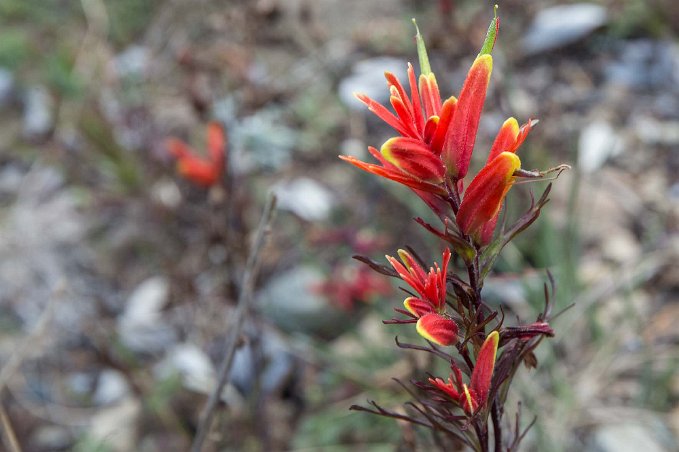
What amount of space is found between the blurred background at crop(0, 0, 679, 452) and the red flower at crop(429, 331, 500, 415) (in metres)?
0.42

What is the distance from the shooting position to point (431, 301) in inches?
20.8

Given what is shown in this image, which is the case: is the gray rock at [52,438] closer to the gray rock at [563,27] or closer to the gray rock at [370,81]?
the gray rock at [370,81]

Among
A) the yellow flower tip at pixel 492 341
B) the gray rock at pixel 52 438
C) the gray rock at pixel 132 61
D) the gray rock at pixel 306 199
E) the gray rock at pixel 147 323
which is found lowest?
the gray rock at pixel 52 438

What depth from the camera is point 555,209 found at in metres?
2.33

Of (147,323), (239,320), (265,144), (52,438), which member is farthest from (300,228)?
(239,320)

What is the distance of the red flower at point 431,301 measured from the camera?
50cm

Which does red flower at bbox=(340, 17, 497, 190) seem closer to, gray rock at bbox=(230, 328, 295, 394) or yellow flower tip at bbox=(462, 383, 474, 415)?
yellow flower tip at bbox=(462, 383, 474, 415)

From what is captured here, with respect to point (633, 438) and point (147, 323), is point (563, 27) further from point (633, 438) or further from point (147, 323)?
point (147, 323)

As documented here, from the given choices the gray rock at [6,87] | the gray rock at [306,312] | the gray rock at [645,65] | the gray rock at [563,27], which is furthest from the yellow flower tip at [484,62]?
the gray rock at [6,87]

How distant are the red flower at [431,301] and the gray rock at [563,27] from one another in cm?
282

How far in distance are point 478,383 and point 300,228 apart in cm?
219

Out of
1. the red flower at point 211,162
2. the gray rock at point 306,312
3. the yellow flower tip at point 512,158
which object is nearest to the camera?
the yellow flower tip at point 512,158

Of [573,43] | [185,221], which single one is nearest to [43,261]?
[185,221]

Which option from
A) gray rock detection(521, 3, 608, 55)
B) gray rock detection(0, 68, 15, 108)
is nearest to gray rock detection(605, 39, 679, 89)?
gray rock detection(521, 3, 608, 55)
